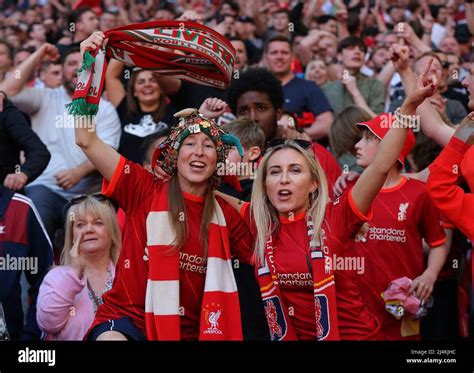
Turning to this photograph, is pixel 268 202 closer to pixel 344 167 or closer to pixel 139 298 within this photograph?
pixel 139 298

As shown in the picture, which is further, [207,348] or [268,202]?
[268,202]

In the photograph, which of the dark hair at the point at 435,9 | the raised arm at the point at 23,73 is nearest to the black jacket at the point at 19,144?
the raised arm at the point at 23,73

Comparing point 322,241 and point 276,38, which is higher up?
point 276,38

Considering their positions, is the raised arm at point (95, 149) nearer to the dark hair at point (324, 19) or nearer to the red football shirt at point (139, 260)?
the red football shirt at point (139, 260)

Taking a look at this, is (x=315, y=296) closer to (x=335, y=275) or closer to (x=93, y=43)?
(x=335, y=275)

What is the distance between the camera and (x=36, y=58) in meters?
7.55

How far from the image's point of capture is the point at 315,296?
5.36 meters

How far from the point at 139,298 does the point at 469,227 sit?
183 centimetres

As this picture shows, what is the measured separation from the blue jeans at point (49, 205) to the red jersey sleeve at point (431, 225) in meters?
2.82

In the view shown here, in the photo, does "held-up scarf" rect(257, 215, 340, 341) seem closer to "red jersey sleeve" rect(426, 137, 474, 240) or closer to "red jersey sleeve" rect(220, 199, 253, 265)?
"red jersey sleeve" rect(220, 199, 253, 265)

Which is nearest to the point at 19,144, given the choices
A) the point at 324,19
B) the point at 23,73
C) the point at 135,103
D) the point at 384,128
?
the point at 23,73

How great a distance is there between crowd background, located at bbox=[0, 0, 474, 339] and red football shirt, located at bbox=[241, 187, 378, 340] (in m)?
1.32

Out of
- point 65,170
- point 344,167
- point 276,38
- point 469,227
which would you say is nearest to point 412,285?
point 469,227

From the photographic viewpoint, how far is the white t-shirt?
8102mm
